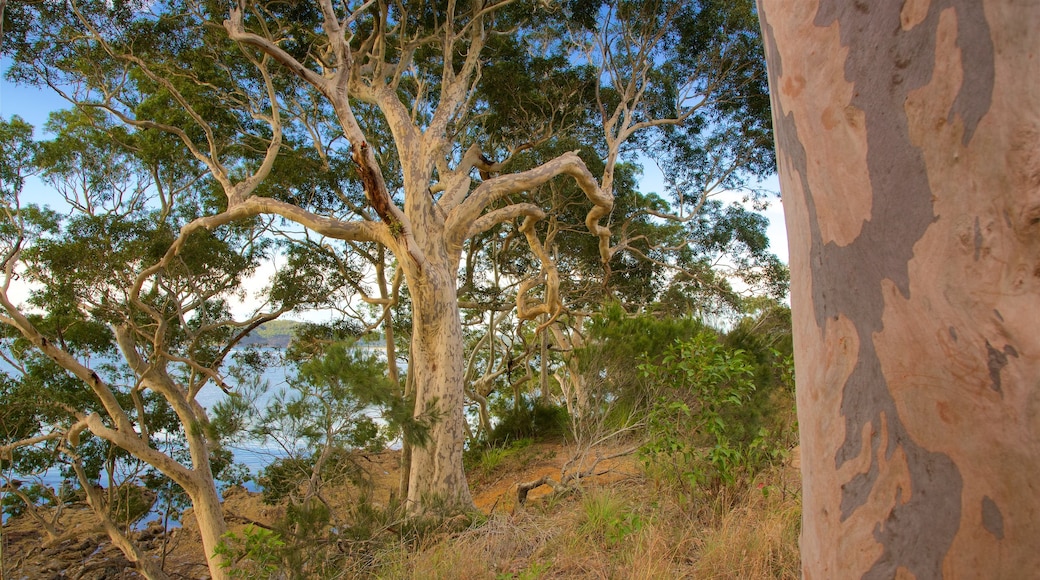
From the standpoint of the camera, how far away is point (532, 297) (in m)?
13.9

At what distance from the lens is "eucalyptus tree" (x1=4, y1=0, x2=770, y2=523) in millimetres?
6898

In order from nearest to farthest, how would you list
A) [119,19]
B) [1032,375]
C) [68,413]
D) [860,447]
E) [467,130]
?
[1032,375] → [860,447] → [119,19] → [68,413] → [467,130]

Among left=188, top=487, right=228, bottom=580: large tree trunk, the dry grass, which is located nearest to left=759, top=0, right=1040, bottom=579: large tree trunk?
the dry grass

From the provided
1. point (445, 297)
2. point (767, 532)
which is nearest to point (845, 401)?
point (767, 532)

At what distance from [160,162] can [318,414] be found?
22.3 feet

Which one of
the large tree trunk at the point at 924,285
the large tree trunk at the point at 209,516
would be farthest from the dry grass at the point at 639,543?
the large tree trunk at the point at 209,516

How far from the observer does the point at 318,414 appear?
16.4ft

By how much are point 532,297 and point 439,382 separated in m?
7.21

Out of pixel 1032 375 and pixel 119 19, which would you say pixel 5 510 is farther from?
pixel 1032 375

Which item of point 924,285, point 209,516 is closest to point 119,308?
point 209,516

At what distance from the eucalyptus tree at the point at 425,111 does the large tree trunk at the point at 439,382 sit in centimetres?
2

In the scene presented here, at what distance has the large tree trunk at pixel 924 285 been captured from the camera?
871 mm

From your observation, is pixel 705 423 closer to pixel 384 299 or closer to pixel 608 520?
pixel 608 520

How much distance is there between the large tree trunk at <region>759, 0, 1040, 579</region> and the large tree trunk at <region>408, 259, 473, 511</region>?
5642mm
